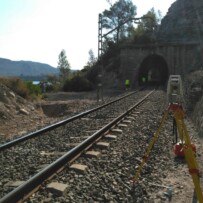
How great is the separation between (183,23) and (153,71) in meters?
12.5

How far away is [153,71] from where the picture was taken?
54.1m

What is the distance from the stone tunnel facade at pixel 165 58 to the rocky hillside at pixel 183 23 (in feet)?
30.1

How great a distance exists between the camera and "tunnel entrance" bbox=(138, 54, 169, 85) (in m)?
45.6

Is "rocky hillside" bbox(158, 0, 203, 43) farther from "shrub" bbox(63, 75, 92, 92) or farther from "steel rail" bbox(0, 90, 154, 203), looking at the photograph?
"steel rail" bbox(0, 90, 154, 203)

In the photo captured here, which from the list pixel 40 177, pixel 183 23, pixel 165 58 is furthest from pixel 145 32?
pixel 40 177

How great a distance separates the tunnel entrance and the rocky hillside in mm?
4277

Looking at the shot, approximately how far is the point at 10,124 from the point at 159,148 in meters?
7.12

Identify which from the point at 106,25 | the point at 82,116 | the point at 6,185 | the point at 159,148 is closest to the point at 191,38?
the point at 106,25

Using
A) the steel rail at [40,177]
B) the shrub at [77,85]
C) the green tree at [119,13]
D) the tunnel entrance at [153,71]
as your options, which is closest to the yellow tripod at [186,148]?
the steel rail at [40,177]

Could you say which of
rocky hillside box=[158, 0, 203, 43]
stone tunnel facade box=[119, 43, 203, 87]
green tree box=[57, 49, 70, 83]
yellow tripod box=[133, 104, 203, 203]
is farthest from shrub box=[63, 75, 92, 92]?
green tree box=[57, 49, 70, 83]

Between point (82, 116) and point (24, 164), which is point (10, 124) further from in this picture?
point (24, 164)

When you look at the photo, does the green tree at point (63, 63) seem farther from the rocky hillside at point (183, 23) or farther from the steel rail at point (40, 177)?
the steel rail at point (40, 177)

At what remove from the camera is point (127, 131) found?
31.9 feet

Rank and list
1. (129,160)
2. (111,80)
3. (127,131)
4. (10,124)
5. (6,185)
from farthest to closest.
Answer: (111,80) < (10,124) < (127,131) < (129,160) < (6,185)
